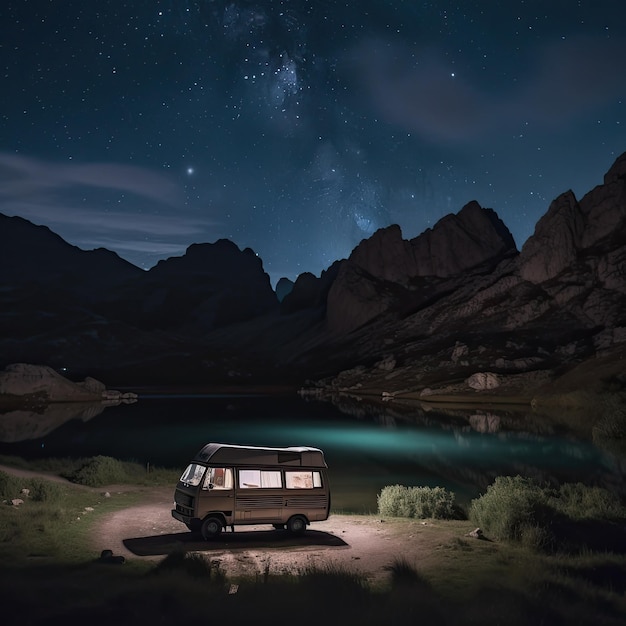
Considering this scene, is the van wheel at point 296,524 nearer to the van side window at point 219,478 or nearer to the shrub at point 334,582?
the van side window at point 219,478

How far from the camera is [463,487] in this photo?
118ft

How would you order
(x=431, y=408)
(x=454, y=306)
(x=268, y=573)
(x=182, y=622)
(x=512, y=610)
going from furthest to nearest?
1. (x=454, y=306)
2. (x=431, y=408)
3. (x=268, y=573)
4. (x=512, y=610)
5. (x=182, y=622)

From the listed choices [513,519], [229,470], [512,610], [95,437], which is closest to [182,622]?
[512,610]

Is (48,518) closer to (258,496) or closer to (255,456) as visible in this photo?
(258,496)

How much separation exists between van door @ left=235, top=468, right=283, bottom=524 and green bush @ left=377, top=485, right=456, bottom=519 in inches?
298

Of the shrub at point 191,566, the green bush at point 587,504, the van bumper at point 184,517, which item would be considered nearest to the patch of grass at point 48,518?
the shrub at point 191,566

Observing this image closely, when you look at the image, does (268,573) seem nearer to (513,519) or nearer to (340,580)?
(340,580)

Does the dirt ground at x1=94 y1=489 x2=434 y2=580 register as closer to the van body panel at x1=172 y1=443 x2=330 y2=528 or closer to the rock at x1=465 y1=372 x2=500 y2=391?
the van body panel at x1=172 y1=443 x2=330 y2=528

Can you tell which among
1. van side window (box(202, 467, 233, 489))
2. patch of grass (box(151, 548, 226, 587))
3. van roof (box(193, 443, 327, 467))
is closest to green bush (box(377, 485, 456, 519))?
van roof (box(193, 443, 327, 467))

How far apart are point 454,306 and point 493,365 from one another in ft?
188

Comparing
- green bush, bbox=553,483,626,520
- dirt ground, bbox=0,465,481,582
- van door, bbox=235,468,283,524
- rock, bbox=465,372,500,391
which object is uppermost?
rock, bbox=465,372,500,391

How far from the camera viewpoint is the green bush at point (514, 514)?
2027 cm

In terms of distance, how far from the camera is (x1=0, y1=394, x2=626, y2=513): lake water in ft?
127

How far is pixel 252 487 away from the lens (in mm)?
20734
